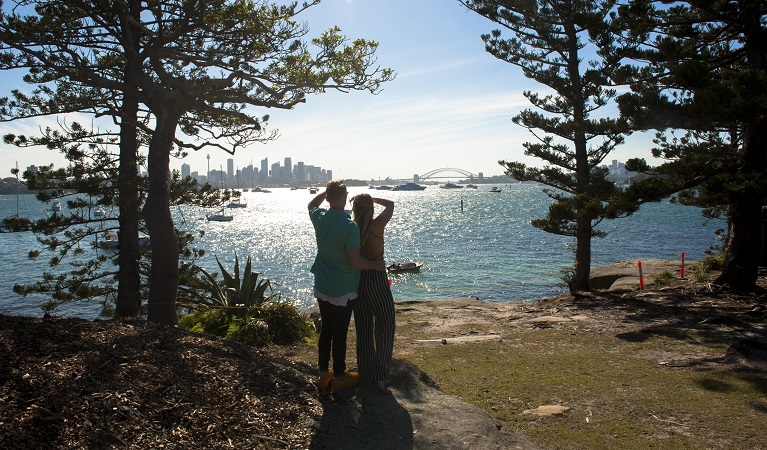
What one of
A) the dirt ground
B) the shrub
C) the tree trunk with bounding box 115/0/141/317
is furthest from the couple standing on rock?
the tree trunk with bounding box 115/0/141/317

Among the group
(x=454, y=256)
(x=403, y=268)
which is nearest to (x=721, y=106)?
(x=403, y=268)

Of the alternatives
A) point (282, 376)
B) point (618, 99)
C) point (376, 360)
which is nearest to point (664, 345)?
point (376, 360)

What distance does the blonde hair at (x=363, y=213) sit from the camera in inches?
163

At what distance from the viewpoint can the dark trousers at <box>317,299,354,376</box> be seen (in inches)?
159

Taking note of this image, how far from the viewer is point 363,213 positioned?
13.7ft

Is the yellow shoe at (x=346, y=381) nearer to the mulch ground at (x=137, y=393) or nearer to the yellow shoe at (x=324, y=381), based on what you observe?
the yellow shoe at (x=324, y=381)

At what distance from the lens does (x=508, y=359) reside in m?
5.91

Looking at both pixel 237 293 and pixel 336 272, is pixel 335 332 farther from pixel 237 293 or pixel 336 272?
pixel 237 293

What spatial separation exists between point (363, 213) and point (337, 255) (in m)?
0.41

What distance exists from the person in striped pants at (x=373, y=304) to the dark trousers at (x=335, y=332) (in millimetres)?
225

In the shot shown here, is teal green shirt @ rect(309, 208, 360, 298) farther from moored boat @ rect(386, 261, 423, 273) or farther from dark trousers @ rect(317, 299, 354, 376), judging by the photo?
moored boat @ rect(386, 261, 423, 273)

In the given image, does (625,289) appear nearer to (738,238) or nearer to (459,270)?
(738,238)

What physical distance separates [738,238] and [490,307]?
14.8ft

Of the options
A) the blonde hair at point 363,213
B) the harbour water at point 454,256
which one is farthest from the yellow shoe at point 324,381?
the harbour water at point 454,256
